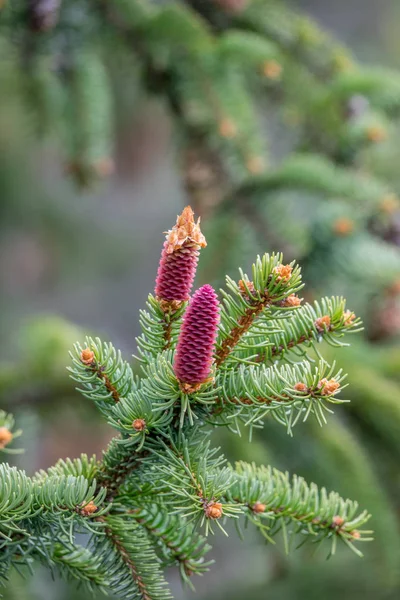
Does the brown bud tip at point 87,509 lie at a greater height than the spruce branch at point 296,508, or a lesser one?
lesser

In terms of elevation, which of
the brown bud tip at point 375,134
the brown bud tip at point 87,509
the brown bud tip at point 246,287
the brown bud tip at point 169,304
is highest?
Answer: the brown bud tip at point 375,134

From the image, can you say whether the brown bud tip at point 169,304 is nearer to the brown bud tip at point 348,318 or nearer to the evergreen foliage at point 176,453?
the evergreen foliage at point 176,453

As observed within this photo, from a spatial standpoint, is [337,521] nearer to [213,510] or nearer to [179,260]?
[213,510]

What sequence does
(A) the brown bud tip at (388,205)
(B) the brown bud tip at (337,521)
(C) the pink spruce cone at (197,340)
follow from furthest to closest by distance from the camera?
(A) the brown bud tip at (388,205), (B) the brown bud tip at (337,521), (C) the pink spruce cone at (197,340)

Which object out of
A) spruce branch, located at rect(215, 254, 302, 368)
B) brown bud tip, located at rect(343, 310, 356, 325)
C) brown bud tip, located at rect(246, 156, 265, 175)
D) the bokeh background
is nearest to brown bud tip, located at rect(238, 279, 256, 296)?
spruce branch, located at rect(215, 254, 302, 368)

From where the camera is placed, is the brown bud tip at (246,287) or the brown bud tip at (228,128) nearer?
the brown bud tip at (246,287)

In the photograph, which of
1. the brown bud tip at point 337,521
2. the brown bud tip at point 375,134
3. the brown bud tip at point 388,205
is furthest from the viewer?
the brown bud tip at point 375,134

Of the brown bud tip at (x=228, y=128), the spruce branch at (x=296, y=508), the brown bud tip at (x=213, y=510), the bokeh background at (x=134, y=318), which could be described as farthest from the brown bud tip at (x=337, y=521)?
the brown bud tip at (x=228, y=128)
